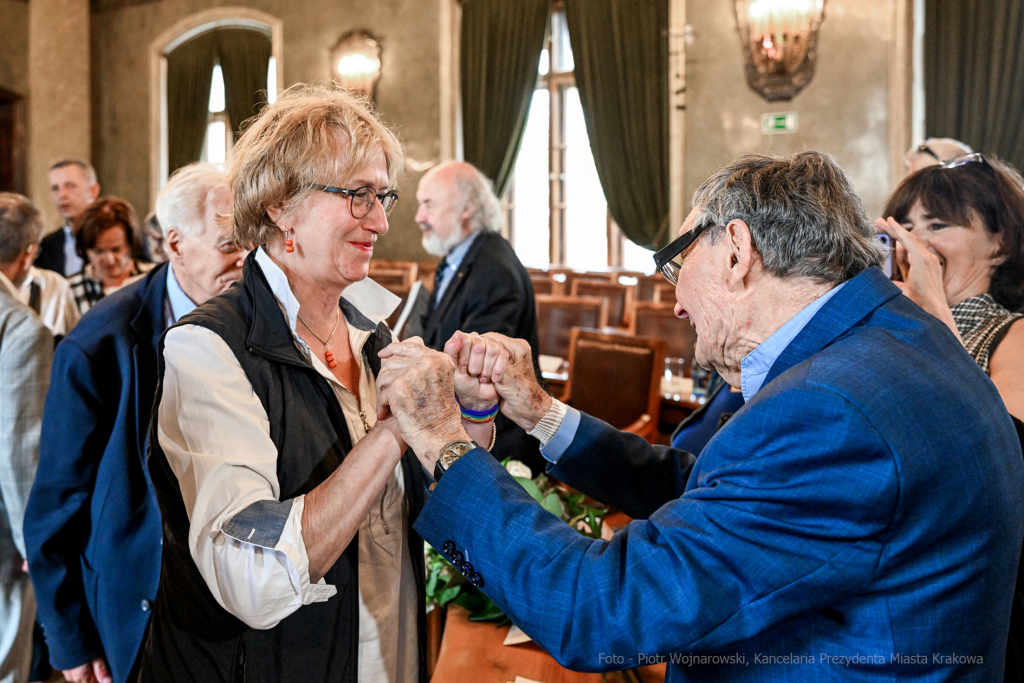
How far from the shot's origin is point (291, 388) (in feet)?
3.97

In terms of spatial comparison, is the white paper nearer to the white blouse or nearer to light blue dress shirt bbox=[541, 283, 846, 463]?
the white blouse

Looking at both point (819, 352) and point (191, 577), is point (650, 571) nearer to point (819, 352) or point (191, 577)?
point (819, 352)

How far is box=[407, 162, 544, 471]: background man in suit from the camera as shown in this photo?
3229 mm

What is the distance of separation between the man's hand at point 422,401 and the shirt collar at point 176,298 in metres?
0.84

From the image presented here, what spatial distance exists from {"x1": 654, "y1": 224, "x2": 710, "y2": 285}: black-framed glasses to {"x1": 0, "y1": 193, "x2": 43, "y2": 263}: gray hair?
228 cm

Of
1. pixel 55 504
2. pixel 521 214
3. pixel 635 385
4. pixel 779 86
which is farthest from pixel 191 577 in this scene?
pixel 521 214

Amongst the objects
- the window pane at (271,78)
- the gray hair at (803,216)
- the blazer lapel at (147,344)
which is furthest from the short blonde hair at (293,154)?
the window pane at (271,78)

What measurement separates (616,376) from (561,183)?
5.35 m

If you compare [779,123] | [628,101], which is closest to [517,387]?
[779,123]

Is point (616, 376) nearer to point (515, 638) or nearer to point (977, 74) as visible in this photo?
point (515, 638)

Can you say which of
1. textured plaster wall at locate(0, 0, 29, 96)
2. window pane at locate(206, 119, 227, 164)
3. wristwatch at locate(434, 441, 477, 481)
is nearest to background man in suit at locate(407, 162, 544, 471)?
wristwatch at locate(434, 441, 477, 481)

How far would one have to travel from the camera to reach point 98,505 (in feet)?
5.20

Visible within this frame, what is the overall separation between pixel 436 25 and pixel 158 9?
437cm

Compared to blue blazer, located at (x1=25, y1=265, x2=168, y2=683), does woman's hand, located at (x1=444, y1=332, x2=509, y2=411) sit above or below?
above
